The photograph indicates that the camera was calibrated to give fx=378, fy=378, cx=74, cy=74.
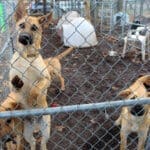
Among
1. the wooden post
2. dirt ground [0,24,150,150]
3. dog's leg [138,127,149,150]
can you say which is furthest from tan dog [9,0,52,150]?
the wooden post

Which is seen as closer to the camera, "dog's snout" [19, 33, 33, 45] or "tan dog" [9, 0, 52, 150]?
"dog's snout" [19, 33, 33, 45]

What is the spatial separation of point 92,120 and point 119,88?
63.3 inches

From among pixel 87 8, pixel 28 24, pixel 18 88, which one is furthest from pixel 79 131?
pixel 87 8

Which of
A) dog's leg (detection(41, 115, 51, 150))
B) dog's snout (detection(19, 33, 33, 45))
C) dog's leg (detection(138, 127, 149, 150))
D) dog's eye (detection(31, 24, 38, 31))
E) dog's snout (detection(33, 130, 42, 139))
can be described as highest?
dog's eye (detection(31, 24, 38, 31))

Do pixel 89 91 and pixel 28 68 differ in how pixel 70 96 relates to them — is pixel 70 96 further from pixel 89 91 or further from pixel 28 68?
pixel 28 68

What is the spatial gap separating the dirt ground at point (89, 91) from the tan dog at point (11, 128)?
0.61 meters

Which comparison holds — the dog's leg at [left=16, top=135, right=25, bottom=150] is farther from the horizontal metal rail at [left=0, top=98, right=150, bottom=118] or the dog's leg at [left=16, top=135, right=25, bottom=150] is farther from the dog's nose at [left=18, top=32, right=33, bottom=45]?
the horizontal metal rail at [left=0, top=98, right=150, bottom=118]

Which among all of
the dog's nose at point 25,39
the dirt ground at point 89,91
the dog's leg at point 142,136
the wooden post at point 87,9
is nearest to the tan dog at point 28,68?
the dog's nose at point 25,39

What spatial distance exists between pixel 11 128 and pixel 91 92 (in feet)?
9.73

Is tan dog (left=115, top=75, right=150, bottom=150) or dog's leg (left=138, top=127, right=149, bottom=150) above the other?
tan dog (left=115, top=75, right=150, bottom=150)

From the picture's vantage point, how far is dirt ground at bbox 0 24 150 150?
5273 mm

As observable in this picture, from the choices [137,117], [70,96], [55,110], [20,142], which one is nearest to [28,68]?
[20,142]

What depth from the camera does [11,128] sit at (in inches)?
165

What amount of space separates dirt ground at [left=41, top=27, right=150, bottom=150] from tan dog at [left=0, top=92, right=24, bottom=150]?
618mm
